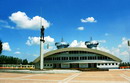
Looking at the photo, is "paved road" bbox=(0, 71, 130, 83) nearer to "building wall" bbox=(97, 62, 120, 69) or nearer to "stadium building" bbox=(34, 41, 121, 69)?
"stadium building" bbox=(34, 41, 121, 69)

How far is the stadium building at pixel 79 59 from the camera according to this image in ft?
191

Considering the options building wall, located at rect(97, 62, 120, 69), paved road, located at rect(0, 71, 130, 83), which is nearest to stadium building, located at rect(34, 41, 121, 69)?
building wall, located at rect(97, 62, 120, 69)

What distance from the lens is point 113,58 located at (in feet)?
190

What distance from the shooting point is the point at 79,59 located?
59.6m

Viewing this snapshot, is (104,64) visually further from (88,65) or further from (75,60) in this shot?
(75,60)

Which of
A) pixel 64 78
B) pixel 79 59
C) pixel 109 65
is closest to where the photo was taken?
pixel 64 78

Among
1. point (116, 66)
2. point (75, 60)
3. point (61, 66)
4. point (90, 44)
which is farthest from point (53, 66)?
point (116, 66)

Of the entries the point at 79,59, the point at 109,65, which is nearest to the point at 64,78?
the point at 79,59

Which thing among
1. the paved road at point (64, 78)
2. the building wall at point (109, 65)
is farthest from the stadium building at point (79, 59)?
the paved road at point (64, 78)

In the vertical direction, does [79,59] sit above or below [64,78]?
above

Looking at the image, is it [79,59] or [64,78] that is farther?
[79,59]

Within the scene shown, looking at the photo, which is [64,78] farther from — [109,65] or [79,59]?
[109,65]

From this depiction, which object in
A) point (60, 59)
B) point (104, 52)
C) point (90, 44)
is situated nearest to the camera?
point (104, 52)

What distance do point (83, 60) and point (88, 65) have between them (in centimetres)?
274
